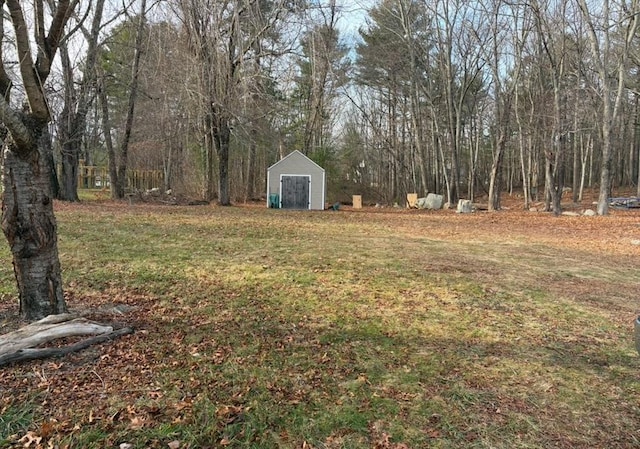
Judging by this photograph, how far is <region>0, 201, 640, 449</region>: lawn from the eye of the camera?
221 cm

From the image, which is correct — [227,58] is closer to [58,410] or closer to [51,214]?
[51,214]

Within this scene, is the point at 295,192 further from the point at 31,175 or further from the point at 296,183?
the point at 31,175

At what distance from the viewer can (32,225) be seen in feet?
10.4

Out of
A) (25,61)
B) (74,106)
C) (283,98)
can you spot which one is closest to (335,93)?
(283,98)

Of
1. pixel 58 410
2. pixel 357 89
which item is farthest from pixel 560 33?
pixel 58 410

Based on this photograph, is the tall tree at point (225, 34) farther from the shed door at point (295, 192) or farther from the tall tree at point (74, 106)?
the shed door at point (295, 192)

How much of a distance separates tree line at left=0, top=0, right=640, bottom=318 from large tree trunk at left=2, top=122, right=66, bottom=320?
10 mm

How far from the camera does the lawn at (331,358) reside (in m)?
2.21

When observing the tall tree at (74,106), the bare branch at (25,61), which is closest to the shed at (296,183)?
the tall tree at (74,106)

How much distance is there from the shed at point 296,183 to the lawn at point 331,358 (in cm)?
1308

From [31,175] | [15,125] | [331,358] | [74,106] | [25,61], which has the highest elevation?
[74,106]

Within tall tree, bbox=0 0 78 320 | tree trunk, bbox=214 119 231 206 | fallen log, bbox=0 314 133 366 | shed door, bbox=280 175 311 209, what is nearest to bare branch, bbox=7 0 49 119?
tall tree, bbox=0 0 78 320

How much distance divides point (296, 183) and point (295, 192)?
39 cm

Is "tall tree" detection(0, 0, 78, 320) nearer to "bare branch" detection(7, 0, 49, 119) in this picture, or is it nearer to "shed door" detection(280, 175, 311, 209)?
"bare branch" detection(7, 0, 49, 119)
